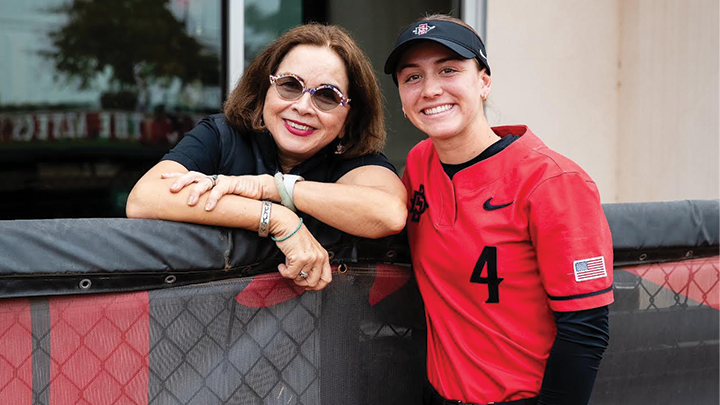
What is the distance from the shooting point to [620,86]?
15.8 feet

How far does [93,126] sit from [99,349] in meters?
4.92

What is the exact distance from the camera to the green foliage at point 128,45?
227 inches

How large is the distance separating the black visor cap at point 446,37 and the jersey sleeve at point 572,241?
0.41m

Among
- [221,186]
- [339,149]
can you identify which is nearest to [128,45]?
[339,149]

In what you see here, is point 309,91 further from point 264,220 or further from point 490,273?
point 490,273

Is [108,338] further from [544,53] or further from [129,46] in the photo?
[129,46]

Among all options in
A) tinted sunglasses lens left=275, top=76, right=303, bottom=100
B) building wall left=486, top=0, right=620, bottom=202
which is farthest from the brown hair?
building wall left=486, top=0, right=620, bottom=202

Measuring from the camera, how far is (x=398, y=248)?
5.97ft

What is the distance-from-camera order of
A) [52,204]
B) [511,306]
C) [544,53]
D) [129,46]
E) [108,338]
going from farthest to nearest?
[129,46]
[52,204]
[544,53]
[511,306]
[108,338]

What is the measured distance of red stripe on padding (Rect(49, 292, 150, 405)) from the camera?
1.39 metres

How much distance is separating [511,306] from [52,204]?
16.6 ft

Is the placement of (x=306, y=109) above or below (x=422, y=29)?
below

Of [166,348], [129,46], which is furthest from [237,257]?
[129,46]

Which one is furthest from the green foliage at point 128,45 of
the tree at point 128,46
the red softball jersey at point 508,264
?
the red softball jersey at point 508,264
